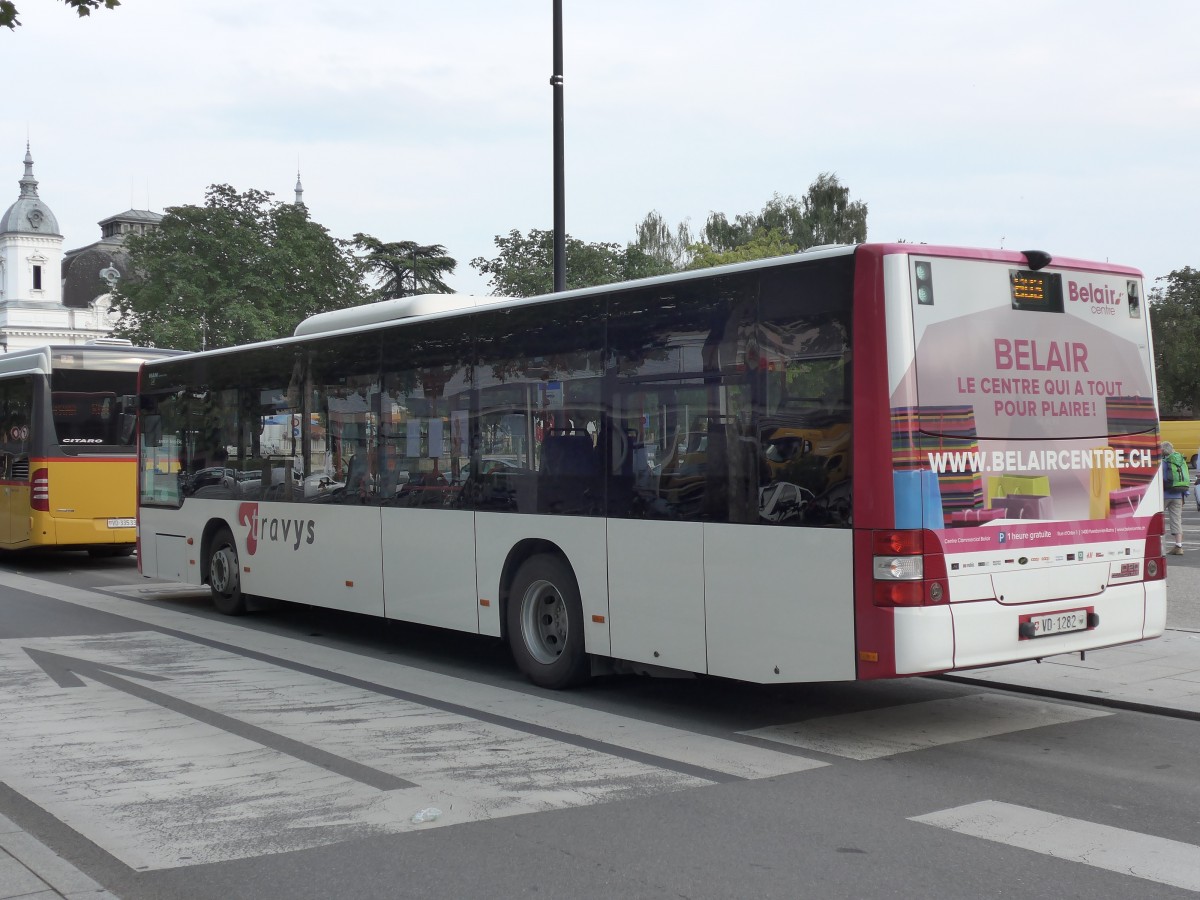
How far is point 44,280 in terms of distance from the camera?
12519 centimetres

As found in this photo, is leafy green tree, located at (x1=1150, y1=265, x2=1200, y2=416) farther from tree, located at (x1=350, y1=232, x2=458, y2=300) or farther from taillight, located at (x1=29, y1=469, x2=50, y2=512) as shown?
taillight, located at (x1=29, y1=469, x2=50, y2=512)

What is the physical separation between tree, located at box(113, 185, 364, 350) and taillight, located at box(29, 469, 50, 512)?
29.7 meters

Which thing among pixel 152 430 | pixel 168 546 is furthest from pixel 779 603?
pixel 152 430

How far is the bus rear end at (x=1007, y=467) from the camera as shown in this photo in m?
7.00

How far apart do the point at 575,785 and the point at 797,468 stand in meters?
2.18

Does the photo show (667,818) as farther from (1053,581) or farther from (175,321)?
(175,321)

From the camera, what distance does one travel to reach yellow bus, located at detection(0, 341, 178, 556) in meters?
18.7

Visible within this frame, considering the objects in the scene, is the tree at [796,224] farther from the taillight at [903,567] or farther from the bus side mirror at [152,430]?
the taillight at [903,567]

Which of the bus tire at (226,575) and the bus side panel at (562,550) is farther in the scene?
the bus tire at (226,575)

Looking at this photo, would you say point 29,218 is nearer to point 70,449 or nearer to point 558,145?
point 70,449

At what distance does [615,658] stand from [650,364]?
2.02 m

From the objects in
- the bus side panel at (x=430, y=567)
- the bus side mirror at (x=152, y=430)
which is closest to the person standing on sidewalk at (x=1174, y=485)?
the bus side panel at (x=430, y=567)

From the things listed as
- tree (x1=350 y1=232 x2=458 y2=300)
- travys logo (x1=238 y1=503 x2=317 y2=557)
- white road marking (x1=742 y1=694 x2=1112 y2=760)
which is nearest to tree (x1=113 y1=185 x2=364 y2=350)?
tree (x1=350 y1=232 x2=458 y2=300)

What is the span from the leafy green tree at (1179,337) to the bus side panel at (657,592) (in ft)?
185
